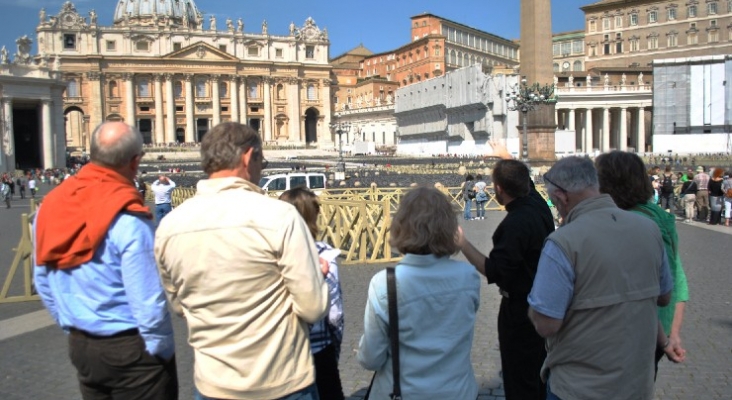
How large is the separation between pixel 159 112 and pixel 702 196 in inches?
2952

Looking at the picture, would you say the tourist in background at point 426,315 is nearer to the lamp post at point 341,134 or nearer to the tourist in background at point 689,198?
the tourist in background at point 689,198

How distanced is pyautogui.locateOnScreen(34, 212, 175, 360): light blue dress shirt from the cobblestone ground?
2.34 meters

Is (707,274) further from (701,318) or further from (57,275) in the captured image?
(57,275)

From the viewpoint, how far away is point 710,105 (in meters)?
51.0

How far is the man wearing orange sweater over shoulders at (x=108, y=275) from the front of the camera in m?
2.63

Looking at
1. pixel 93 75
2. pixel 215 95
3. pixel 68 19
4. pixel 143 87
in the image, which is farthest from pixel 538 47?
pixel 68 19

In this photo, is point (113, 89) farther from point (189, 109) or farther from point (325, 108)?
point (325, 108)

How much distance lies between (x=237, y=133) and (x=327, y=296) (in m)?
0.77

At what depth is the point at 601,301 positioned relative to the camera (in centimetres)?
261

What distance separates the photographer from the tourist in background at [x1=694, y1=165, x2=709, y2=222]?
16312 mm

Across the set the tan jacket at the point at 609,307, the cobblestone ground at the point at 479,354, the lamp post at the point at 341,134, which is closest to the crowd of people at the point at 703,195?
the cobblestone ground at the point at 479,354

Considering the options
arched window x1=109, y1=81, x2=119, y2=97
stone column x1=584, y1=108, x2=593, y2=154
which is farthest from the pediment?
stone column x1=584, y1=108, x2=593, y2=154

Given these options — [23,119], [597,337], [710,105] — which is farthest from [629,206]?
[710,105]

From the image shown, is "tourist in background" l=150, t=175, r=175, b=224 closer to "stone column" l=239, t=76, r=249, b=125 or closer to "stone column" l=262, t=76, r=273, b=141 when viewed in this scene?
"stone column" l=239, t=76, r=249, b=125
